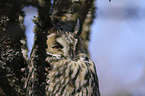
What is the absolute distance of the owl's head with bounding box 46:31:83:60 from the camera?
3217 millimetres

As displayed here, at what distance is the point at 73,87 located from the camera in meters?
3.03

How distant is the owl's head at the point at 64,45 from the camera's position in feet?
10.6

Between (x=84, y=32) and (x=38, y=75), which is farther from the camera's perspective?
(x=84, y=32)

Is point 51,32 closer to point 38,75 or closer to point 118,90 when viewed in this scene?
point 38,75

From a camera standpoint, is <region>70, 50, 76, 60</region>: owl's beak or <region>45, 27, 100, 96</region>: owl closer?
<region>45, 27, 100, 96</region>: owl

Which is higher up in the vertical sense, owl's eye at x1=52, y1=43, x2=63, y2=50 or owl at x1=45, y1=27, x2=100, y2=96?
owl's eye at x1=52, y1=43, x2=63, y2=50

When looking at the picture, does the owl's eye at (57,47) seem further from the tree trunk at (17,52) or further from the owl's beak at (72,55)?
the tree trunk at (17,52)

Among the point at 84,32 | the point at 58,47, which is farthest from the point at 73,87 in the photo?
the point at 84,32

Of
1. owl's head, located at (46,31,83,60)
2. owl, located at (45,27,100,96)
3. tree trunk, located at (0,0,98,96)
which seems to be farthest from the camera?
owl's head, located at (46,31,83,60)

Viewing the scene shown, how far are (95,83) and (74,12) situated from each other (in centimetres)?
93

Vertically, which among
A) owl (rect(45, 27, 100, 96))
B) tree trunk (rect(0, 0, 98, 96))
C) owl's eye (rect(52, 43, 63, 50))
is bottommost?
owl (rect(45, 27, 100, 96))

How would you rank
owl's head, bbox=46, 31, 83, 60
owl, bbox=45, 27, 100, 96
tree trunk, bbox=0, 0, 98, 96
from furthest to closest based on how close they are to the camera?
owl's head, bbox=46, 31, 83, 60 < owl, bbox=45, 27, 100, 96 < tree trunk, bbox=0, 0, 98, 96

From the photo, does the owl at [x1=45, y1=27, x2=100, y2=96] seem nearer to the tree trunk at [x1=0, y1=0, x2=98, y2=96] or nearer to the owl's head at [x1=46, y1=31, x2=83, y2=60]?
the owl's head at [x1=46, y1=31, x2=83, y2=60]

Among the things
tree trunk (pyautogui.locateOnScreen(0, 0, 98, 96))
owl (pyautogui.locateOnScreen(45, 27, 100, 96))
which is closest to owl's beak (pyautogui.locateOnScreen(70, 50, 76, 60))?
owl (pyautogui.locateOnScreen(45, 27, 100, 96))
